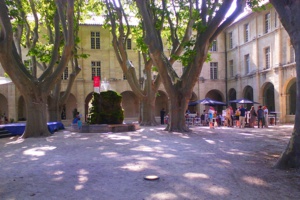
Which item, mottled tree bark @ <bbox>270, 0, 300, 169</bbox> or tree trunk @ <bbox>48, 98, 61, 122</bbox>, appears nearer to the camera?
mottled tree bark @ <bbox>270, 0, 300, 169</bbox>

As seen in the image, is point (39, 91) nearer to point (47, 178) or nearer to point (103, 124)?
point (103, 124)

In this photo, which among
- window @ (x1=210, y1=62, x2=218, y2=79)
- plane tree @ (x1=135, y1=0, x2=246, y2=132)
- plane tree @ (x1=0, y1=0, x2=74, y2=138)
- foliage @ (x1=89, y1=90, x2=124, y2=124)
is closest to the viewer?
plane tree @ (x1=0, y1=0, x2=74, y2=138)

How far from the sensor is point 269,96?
30.1 meters

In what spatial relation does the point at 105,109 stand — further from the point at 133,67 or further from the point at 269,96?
the point at 269,96

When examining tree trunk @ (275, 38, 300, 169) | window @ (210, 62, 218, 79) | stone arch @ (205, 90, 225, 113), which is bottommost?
tree trunk @ (275, 38, 300, 169)

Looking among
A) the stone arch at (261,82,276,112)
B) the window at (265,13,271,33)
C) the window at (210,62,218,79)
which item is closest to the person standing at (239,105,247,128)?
the stone arch at (261,82,276,112)

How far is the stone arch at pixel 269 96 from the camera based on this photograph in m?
28.2

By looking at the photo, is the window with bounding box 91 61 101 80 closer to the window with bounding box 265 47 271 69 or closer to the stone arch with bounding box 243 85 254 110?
the stone arch with bounding box 243 85 254 110

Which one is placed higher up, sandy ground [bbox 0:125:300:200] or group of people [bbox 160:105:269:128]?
group of people [bbox 160:105:269:128]

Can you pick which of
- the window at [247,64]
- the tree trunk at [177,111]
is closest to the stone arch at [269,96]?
the window at [247,64]

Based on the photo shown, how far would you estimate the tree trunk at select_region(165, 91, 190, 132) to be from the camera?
1538 centimetres

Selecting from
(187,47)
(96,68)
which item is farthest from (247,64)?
(187,47)

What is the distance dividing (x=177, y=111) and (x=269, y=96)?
58.7ft

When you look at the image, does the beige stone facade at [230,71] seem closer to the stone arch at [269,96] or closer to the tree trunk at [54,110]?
the stone arch at [269,96]
